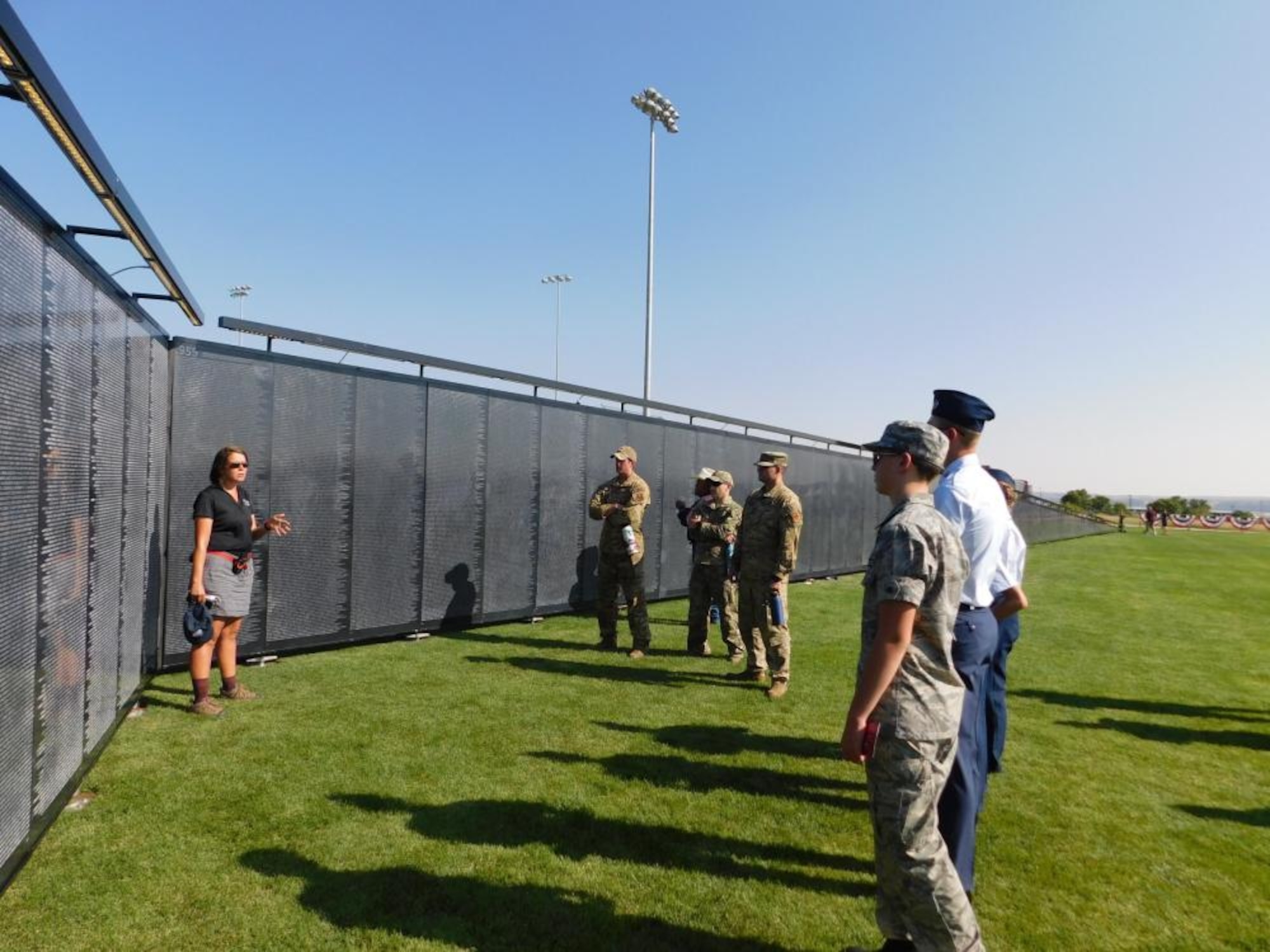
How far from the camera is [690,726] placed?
5.07 metres

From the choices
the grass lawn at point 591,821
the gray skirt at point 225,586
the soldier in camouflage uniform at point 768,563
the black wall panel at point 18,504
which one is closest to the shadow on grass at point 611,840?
the grass lawn at point 591,821

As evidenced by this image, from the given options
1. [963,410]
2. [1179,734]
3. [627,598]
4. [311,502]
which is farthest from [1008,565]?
[311,502]

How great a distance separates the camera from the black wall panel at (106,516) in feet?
12.5

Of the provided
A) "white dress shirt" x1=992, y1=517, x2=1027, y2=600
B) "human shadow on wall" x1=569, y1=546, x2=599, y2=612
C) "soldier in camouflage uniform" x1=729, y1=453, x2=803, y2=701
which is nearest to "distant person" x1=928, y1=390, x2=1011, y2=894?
"white dress shirt" x1=992, y1=517, x2=1027, y2=600

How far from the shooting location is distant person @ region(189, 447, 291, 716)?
4758 mm

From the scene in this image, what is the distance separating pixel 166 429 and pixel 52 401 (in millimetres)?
2752

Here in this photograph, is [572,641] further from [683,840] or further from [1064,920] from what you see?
[1064,920]

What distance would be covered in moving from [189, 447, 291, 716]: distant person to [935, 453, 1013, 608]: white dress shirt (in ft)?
14.6

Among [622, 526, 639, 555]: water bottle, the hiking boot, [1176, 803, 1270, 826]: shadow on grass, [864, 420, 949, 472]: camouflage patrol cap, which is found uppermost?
[864, 420, 949, 472]: camouflage patrol cap

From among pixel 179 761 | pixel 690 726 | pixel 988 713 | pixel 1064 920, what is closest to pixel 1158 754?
pixel 988 713

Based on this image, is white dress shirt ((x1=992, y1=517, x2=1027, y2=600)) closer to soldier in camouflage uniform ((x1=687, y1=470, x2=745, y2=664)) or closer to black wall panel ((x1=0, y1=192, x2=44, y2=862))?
soldier in camouflage uniform ((x1=687, y1=470, x2=745, y2=664))

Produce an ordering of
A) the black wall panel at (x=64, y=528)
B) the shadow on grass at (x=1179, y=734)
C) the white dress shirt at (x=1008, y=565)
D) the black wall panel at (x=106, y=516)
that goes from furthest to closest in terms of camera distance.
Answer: the shadow on grass at (x=1179, y=734)
the black wall panel at (x=106, y=516)
the white dress shirt at (x=1008, y=565)
the black wall panel at (x=64, y=528)

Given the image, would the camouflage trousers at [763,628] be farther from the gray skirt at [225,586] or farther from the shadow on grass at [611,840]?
the gray skirt at [225,586]

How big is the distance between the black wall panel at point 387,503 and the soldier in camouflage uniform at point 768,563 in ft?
11.6
